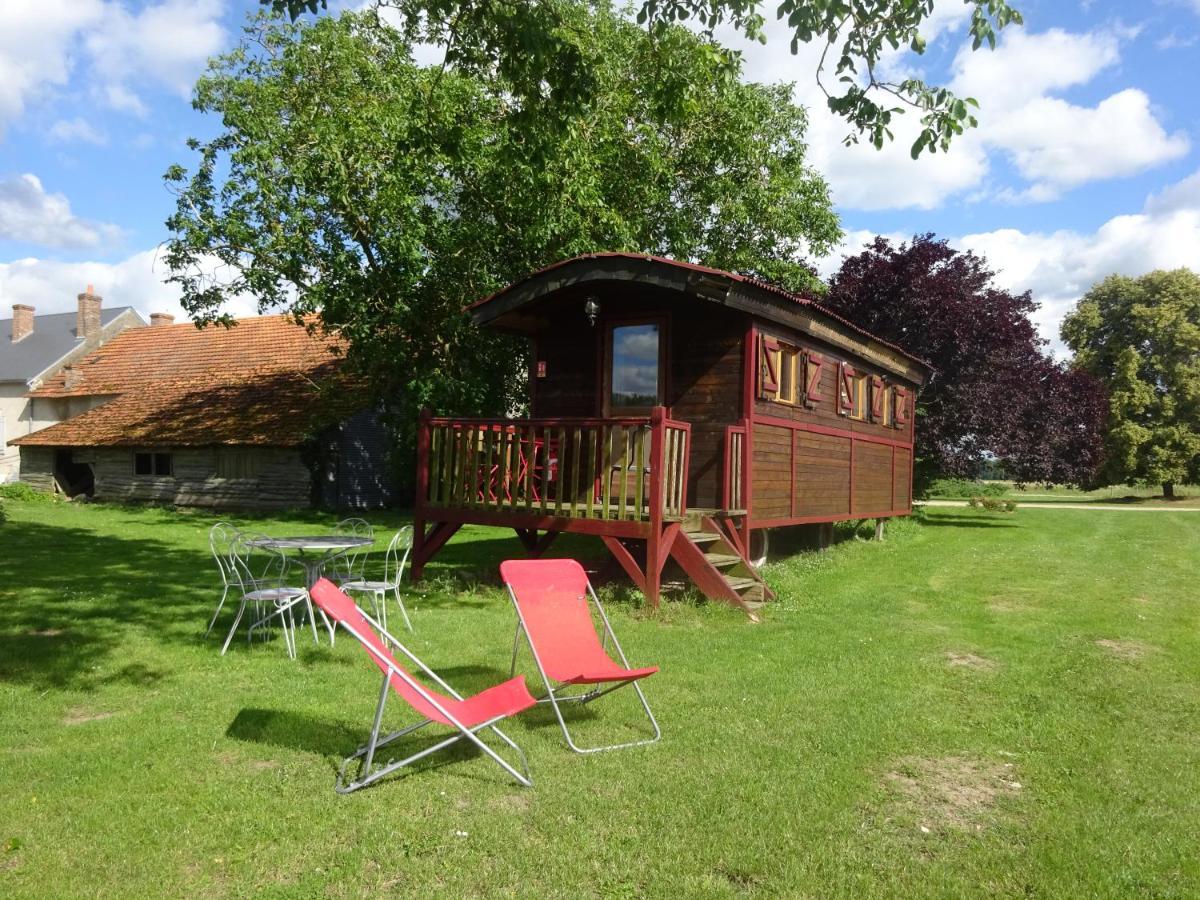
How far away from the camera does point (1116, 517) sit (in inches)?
1005

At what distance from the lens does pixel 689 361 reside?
10273 millimetres

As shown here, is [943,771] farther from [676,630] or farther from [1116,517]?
[1116,517]

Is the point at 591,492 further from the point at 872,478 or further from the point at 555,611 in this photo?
the point at 872,478

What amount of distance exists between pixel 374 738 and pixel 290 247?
13969 millimetres

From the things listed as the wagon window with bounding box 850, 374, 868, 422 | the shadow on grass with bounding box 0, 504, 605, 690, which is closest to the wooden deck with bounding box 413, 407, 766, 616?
the shadow on grass with bounding box 0, 504, 605, 690

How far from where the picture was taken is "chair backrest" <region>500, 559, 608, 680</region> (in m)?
4.95

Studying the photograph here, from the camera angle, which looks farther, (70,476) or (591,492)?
(70,476)

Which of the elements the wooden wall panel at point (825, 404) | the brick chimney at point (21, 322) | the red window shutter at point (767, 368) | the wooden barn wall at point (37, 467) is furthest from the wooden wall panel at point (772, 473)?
the brick chimney at point (21, 322)

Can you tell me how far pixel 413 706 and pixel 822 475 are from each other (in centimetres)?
947

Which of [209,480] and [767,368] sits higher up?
[767,368]

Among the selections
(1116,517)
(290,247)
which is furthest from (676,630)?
(1116,517)

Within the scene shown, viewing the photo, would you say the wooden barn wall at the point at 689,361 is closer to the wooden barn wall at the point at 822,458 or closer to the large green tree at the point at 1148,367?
the wooden barn wall at the point at 822,458

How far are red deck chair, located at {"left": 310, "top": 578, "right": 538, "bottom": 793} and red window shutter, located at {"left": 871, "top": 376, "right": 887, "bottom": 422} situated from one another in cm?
1169

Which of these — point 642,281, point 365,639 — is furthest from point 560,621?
point 642,281
